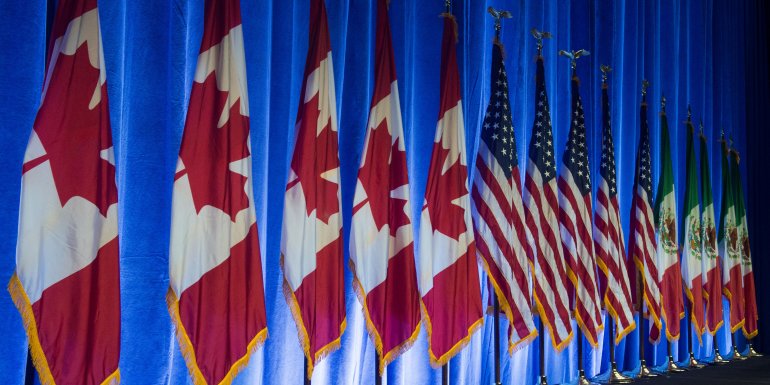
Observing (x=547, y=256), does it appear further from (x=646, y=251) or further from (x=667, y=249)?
(x=667, y=249)

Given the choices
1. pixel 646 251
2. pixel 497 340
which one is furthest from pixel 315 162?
pixel 646 251

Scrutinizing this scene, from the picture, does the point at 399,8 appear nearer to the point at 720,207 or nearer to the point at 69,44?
the point at 69,44

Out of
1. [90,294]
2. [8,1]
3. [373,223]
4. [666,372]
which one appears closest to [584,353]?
A: [666,372]

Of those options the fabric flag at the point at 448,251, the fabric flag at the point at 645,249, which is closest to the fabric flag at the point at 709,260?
the fabric flag at the point at 645,249

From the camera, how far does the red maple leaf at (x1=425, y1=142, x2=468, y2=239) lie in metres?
5.98

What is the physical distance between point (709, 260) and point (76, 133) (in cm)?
873

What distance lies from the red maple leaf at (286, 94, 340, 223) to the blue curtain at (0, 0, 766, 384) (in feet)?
1.51

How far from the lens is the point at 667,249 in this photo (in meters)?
9.03

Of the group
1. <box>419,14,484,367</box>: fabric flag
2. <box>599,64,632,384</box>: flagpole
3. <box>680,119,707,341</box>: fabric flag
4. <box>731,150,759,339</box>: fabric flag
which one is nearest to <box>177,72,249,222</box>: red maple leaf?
<box>419,14,484,367</box>: fabric flag

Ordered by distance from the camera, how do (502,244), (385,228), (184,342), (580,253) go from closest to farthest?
(184,342)
(385,228)
(502,244)
(580,253)

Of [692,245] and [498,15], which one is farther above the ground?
[498,15]

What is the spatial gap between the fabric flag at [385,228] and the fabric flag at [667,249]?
422 cm

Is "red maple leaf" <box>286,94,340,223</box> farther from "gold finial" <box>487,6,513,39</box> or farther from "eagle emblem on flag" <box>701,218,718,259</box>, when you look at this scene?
"eagle emblem on flag" <box>701,218,718,259</box>

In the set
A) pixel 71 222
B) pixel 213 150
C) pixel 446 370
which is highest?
pixel 213 150
